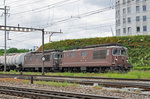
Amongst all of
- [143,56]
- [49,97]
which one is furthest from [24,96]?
[143,56]

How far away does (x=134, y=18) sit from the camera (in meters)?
70.7

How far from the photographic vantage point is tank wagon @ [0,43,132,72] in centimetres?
2795

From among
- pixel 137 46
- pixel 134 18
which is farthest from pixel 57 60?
pixel 134 18

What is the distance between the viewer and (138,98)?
11.4 metres

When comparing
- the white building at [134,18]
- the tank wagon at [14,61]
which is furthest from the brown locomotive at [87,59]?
the white building at [134,18]

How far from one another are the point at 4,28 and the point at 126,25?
4661 cm

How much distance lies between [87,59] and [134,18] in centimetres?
4373

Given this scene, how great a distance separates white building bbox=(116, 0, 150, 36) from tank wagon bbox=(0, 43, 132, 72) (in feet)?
117

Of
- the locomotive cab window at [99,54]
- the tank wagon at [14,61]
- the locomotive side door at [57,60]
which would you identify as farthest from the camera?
the tank wagon at [14,61]

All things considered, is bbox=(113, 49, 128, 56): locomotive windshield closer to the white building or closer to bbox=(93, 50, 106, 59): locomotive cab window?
bbox=(93, 50, 106, 59): locomotive cab window

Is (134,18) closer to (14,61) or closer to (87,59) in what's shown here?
(14,61)

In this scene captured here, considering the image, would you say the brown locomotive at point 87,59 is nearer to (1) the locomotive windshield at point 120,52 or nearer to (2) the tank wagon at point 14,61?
(1) the locomotive windshield at point 120,52

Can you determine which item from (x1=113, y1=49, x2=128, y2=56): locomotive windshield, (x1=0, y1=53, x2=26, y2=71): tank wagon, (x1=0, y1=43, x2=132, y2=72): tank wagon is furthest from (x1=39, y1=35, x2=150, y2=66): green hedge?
(x1=113, y1=49, x2=128, y2=56): locomotive windshield

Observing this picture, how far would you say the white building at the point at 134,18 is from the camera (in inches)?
2699
